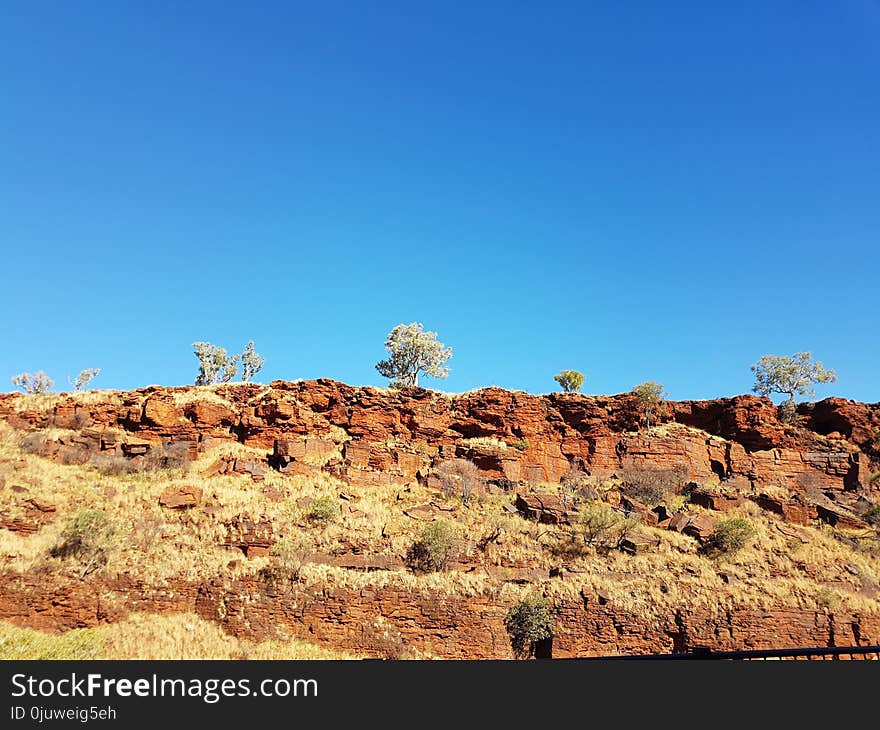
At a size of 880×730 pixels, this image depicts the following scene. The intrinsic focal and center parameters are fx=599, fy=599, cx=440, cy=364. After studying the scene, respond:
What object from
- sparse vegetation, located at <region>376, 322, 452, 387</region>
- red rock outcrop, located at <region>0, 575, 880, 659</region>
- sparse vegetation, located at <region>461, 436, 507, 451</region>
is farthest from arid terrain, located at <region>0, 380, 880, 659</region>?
sparse vegetation, located at <region>376, 322, 452, 387</region>

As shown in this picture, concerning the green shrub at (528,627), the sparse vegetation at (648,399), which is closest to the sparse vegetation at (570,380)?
the sparse vegetation at (648,399)

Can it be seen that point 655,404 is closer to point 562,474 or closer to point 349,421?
point 562,474

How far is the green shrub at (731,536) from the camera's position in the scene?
85.3 feet

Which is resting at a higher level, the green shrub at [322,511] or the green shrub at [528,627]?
the green shrub at [322,511]

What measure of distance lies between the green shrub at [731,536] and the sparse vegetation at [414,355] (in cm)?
3186

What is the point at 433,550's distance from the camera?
74.6 feet

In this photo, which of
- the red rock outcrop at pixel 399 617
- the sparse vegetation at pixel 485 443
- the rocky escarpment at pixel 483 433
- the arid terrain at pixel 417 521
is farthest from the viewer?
the sparse vegetation at pixel 485 443

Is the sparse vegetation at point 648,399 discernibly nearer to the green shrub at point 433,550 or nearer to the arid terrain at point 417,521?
the arid terrain at point 417,521

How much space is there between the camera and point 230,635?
19016mm

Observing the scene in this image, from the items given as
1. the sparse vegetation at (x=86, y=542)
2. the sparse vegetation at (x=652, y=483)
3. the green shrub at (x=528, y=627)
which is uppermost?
the sparse vegetation at (x=652, y=483)

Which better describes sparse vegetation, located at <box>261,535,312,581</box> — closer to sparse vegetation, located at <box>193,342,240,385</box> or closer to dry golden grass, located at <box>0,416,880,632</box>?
dry golden grass, located at <box>0,416,880,632</box>

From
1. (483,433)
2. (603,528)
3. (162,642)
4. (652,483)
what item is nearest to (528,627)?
(603,528)

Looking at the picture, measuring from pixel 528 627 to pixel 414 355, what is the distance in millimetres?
37329

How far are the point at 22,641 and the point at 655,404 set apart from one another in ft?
117
